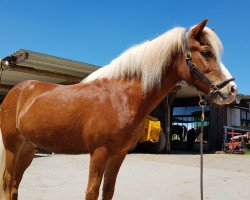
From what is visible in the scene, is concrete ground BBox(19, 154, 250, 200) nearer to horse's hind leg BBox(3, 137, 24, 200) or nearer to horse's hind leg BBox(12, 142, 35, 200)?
horse's hind leg BBox(12, 142, 35, 200)

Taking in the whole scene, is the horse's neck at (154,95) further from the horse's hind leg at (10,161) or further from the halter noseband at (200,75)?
the horse's hind leg at (10,161)

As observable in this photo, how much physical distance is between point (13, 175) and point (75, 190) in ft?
6.54

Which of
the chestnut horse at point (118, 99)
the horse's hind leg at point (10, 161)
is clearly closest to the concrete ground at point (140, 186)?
the horse's hind leg at point (10, 161)

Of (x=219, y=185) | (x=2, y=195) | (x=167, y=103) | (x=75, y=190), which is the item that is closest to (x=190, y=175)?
(x=219, y=185)

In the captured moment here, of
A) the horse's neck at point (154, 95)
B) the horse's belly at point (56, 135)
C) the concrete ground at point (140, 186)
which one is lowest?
the concrete ground at point (140, 186)

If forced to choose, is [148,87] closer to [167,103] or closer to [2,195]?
[2,195]

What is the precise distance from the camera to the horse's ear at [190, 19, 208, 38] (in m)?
2.38


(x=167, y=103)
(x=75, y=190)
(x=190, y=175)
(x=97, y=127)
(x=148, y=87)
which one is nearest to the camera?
(x=97, y=127)

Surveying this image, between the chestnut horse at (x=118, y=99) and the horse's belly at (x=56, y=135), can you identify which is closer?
the chestnut horse at (x=118, y=99)


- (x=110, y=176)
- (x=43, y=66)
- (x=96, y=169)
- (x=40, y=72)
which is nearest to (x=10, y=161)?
→ (x=110, y=176)

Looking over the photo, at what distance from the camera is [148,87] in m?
2.49

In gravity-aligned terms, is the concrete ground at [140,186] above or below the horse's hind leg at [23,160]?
below

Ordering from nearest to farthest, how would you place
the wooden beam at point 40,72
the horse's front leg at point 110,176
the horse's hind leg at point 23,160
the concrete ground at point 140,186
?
the horse's front leg at point 110,176, the horse's hind leg at point 23,160, the concrete ground at point 140,186, the wooden beam at point 40,72

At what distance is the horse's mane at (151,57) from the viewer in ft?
8.15
